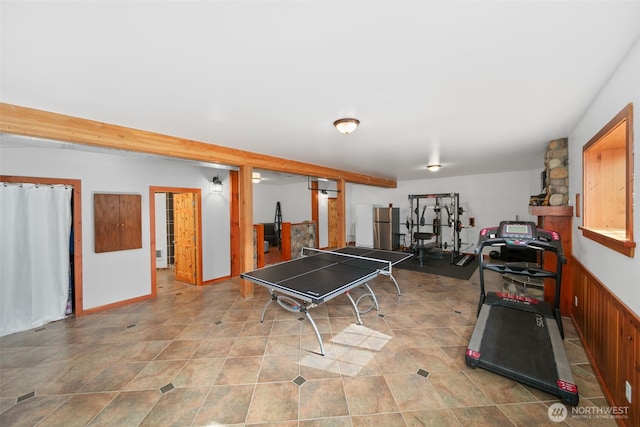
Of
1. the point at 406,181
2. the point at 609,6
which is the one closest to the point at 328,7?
the point at 609,6

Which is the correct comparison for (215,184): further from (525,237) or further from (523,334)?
(523,334)

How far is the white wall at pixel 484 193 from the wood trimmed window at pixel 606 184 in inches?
170

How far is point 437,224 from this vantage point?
713 cm

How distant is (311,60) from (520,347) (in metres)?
3.13

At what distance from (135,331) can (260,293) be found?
71.3 inches

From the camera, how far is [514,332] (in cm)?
253

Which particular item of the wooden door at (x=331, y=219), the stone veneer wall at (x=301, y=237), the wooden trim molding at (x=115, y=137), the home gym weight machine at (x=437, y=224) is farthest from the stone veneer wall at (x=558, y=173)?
the wooden door at (x=331, y=219)

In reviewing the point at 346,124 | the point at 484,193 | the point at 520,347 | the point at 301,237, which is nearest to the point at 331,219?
the point at 301,237

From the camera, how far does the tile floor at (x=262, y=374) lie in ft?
5.95

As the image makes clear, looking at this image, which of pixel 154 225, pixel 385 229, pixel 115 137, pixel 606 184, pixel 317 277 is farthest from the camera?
pixel 385 229

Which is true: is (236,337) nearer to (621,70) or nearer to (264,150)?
(264,150)

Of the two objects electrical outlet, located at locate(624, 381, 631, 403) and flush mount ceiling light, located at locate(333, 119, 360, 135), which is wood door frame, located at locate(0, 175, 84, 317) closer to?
flush mount ceiling light, located at locate(333, 119, 360, 135)

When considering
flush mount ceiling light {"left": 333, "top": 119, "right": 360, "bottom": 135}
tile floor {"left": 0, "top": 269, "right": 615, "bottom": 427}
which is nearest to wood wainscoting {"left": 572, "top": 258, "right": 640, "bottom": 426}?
tile floor {"left": 0, "top": 269, "right": 615, "bottom": 427}

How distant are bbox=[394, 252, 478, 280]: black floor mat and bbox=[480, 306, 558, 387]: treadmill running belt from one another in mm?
2436
